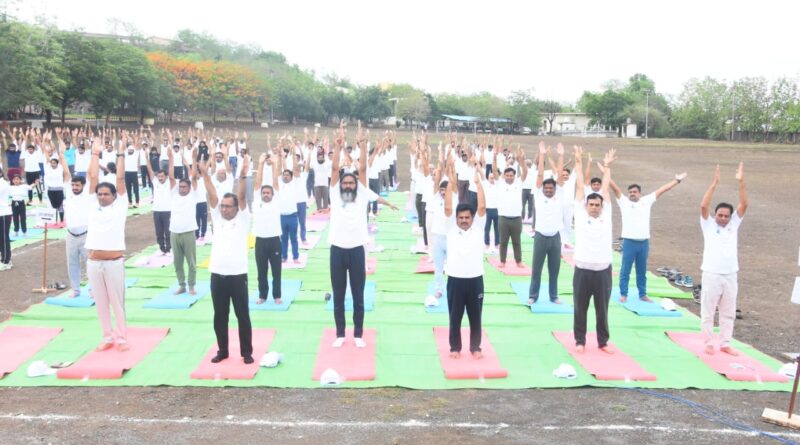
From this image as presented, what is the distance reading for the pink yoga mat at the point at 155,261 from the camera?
11508 millimetres

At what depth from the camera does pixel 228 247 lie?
6703 millimetres

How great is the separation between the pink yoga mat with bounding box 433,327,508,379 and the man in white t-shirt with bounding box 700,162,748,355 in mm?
2565

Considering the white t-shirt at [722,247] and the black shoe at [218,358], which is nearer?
the black shoe at [218,358]

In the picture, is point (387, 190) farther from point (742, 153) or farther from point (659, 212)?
point (742, 153)

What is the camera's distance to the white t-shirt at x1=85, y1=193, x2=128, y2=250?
7047 millimetres

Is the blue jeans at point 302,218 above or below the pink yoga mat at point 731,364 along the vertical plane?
above

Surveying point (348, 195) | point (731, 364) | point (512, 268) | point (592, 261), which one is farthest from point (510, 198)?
point (731, 364)

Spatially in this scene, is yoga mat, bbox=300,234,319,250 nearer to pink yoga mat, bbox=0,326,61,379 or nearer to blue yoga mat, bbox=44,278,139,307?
blue yoga mat, bbox=44,278,139,307

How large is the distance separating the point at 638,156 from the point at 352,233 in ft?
118

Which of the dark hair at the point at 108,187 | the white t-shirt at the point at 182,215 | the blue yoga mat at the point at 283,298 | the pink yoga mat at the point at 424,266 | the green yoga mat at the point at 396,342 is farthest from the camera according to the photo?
the pink yoga mat at the point at 424,266

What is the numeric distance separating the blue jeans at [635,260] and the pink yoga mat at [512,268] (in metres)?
1.89

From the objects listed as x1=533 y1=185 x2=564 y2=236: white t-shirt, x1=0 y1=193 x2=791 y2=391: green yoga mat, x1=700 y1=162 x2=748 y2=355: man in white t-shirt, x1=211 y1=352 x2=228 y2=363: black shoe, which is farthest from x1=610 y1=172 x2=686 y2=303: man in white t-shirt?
x1=211 y1=352 x2=228 y2=363: black shoe

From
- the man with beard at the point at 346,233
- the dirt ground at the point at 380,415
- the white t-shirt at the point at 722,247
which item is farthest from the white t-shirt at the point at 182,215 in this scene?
the white t-shirt at the point at 722,247

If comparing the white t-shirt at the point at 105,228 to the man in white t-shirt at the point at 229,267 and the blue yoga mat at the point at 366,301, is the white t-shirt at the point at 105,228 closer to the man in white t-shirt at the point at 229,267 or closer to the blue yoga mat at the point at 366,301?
the man in white t-shirt at the point at 229,267
